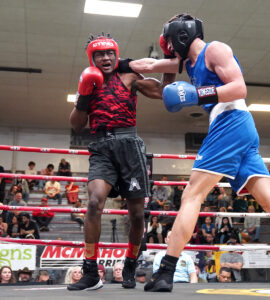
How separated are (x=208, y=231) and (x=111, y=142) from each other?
5.57 meters

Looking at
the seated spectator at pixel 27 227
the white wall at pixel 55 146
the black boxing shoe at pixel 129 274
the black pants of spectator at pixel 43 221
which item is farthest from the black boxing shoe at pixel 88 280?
the white wall at pixel 55 146

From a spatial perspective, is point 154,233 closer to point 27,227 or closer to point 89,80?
point 27,227

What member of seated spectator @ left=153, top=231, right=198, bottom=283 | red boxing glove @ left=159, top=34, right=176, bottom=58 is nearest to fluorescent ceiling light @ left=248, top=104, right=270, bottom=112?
seated spectator @ left=153, top=231, right=198, bottom=283

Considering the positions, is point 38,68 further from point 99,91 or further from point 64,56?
point 99,91

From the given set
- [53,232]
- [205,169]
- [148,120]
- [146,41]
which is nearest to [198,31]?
[205,169]

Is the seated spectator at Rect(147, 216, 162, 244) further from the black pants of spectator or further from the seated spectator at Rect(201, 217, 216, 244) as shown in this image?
the black pants of spectator

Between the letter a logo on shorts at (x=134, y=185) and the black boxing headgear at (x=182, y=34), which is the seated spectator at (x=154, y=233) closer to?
the letter a logo on shorts at (x=134, y=185)

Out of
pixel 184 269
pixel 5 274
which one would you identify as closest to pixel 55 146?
pixel 5 274

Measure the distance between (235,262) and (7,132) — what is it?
896 centimetres

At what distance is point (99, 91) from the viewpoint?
2363 millimetres

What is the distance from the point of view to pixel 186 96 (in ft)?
5.70

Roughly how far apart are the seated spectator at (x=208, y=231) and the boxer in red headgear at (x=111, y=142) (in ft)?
15.7

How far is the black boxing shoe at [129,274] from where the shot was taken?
223 cm

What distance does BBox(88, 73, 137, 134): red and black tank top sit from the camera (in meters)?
2.32
